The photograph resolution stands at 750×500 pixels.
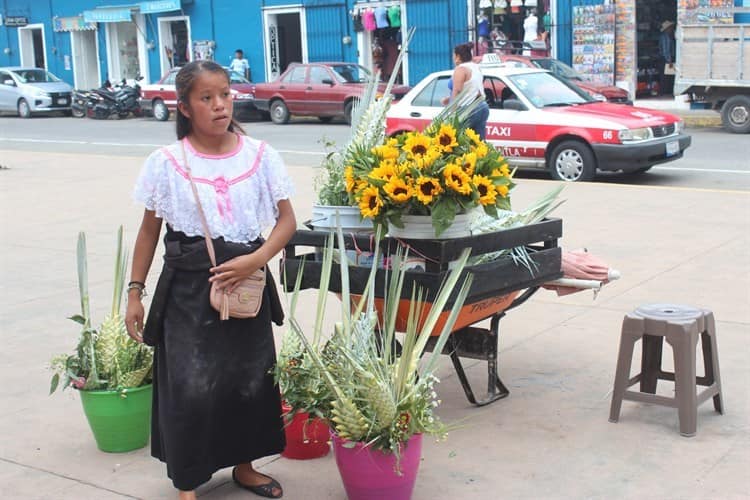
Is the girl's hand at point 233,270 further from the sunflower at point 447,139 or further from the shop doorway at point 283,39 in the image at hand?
the shop doorway at point 283,39

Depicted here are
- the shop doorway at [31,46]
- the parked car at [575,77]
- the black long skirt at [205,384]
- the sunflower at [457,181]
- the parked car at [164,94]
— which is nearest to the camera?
the black long skirt at [205,384]

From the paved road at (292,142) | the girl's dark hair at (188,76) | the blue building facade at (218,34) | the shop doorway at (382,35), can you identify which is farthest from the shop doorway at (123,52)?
the girl's dark hair at (188,76)

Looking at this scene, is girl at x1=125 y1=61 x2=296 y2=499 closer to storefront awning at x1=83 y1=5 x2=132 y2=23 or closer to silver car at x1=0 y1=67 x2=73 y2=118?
silver car at x1=0 y1=67 x2=73 y2=118

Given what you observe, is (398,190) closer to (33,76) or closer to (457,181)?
(457,181)

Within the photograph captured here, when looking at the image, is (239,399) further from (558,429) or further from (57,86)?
(57,86)

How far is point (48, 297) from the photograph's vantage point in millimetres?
7477

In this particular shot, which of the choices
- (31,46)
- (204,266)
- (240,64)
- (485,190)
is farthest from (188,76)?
(31,46)

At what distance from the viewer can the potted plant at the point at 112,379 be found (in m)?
4.41

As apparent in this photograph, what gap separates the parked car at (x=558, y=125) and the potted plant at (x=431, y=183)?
7991 mm

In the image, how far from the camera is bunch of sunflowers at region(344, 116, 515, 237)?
4199mm

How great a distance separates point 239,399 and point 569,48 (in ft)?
76.2

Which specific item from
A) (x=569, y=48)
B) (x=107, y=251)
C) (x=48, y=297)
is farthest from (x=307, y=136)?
(x=48, y=297)

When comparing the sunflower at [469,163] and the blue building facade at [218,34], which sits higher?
the blue building facade at [218,34]

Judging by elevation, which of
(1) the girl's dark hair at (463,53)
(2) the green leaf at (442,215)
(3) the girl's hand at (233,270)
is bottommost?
(3) the girl's hand at (233,270)
